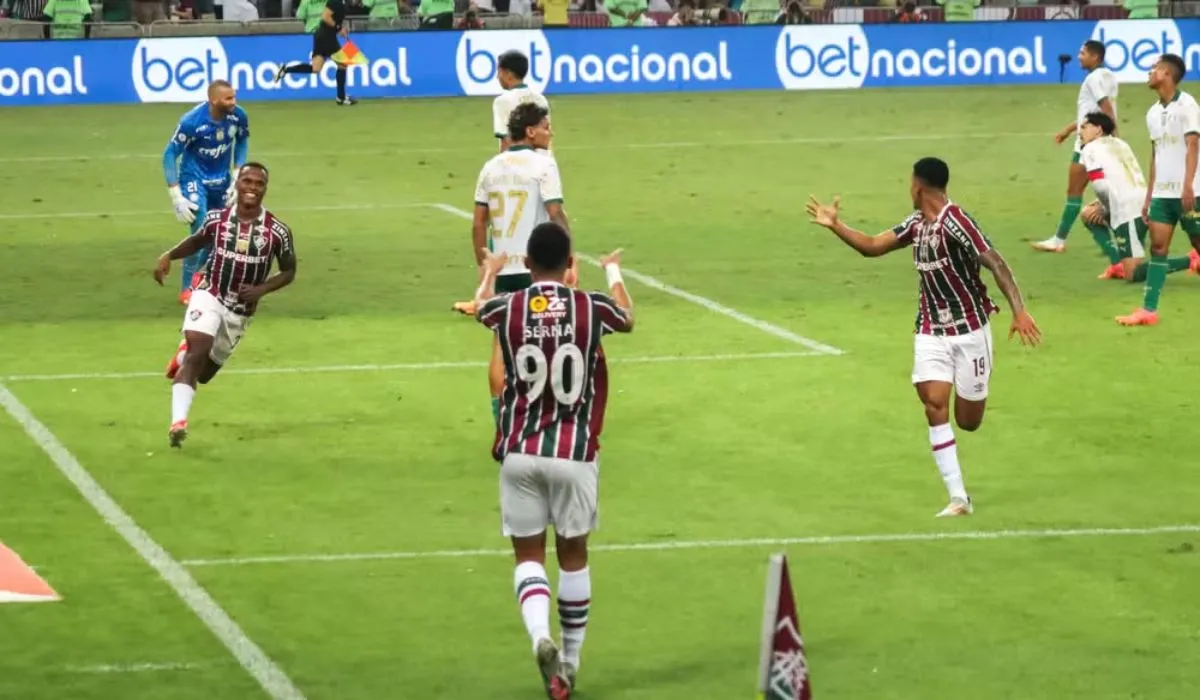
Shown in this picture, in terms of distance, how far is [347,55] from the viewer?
131ft

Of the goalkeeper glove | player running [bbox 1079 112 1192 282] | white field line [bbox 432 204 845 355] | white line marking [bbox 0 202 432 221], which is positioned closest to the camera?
white field line [bbox 432 204 845 355]

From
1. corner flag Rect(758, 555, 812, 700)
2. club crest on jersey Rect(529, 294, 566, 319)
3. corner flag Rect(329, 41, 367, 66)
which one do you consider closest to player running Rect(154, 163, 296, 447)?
club crest on jersey Rect(529, 294, 566, 319)

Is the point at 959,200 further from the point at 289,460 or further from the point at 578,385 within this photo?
the point at 578,385

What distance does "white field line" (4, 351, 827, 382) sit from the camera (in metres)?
18.0

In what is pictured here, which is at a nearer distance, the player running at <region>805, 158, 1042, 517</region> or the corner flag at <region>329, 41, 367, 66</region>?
the player running at <region>805, 158, 1042, 517</region>

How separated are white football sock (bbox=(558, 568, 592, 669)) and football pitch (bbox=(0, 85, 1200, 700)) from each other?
0.28 metres

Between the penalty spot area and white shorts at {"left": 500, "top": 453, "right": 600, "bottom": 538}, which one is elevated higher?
white shorts at {"left": 500, "top": 453, "right": 600, "bottom": 538}

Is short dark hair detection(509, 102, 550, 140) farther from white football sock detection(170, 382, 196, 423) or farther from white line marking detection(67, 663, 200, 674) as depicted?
white line marking detection(67, 663, 200, 674)

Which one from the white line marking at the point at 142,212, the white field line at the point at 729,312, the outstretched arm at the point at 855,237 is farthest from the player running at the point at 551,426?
the white line marking at the point at 142,212

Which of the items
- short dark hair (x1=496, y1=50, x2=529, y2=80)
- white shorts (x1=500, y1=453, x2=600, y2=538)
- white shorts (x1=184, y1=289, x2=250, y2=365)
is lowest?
white shorts (x1=184, y1=289, x2=250, y2=365)

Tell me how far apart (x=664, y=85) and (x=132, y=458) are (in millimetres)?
28064

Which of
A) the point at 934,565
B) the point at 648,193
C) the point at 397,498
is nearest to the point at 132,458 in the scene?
the point at 397,498

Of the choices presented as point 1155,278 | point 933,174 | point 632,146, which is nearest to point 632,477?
point 933,174

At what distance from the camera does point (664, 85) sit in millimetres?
42125
